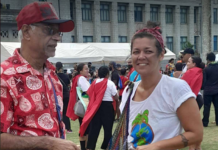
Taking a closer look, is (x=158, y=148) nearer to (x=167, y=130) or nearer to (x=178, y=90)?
(x=167, y=130)

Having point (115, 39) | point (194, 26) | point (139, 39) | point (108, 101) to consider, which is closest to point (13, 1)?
point (115, 39)

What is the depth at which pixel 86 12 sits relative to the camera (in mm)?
34219

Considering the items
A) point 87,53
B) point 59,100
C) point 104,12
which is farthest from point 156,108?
point 104,12

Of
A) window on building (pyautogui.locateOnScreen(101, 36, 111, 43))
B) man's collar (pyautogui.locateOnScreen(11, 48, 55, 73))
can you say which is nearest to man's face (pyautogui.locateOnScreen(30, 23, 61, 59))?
man's collar (pyautogui.locateOnScreen(11, 48, 55, 73))

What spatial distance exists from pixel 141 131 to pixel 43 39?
1061 millimetres

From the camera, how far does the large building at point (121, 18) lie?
3209 cm

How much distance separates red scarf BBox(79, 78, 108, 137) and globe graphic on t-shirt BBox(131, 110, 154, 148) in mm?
4609

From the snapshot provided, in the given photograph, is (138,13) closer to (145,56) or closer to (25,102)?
(145,56)

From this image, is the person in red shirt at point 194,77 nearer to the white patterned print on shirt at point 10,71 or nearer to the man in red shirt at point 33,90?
the man in red shirt at point 33,90

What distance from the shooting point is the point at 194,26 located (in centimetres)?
4147

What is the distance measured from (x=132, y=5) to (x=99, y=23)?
15.3 feet

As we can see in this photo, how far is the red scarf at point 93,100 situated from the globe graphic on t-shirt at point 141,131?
461 centimetres

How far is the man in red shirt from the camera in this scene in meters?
2.05

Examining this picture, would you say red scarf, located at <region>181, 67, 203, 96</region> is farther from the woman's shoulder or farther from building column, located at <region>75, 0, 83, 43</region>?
building column, located at <region>75, 0, 83, 43</region>
